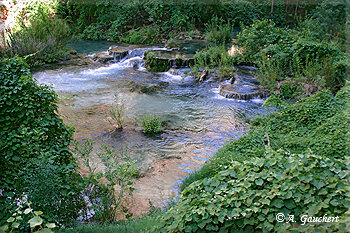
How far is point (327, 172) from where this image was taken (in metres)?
2.70

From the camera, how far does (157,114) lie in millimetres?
8289

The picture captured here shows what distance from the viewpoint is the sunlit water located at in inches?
257

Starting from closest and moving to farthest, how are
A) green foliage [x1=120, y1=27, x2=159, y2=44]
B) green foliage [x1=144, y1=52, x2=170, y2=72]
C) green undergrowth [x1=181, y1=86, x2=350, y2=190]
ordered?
green undergrowth [x1=181, y1=86, x2=350, y2=190], green foliage [x1=144, y1=52, x2=170, y2=72], green foliage [x1=120, y1=27, x2=159, y2=44]

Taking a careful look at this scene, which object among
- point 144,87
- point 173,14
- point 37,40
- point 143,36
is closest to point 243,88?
point 144,87

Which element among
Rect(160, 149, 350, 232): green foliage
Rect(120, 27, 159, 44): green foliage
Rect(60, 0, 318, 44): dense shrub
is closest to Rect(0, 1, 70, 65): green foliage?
Rect(120, 27, 159, 44): green foliage

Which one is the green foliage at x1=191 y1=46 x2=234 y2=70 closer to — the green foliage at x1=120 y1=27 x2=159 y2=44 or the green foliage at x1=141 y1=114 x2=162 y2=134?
the green foliage at x1=141 y1=114 x2=162 y2=134

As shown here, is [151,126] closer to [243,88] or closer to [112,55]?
[243,88]

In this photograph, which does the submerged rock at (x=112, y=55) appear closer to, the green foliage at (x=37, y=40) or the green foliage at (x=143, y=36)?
the green foliage at (x=37, y=40)

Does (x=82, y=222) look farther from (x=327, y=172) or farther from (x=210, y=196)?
(x=327, y=172)

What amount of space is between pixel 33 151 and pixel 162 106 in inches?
212

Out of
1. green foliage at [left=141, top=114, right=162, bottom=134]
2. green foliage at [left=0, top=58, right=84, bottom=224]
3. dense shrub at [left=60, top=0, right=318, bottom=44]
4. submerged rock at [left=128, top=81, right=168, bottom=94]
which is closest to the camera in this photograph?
green foliage at [left=0, top=58, right=84, bottom=224]

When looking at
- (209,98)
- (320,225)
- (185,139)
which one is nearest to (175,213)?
(320,225)

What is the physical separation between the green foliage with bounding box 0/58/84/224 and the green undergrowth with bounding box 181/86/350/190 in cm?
177

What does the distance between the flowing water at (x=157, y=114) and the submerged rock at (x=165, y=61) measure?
446 millimetres
